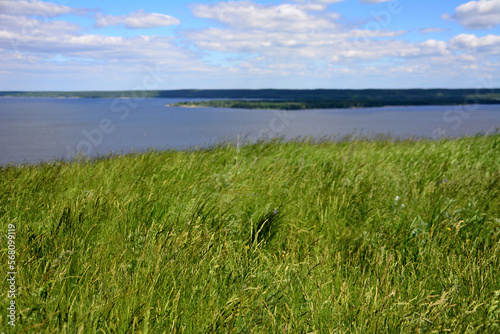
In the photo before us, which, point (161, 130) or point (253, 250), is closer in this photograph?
point (253, 250)

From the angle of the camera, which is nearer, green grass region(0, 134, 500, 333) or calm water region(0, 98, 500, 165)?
green grass region(0, 134, 500, 333)

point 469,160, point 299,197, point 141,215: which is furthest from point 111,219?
point 469,160

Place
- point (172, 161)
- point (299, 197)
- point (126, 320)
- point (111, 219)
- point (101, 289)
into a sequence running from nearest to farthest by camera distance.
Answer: point (126, 320), point (101, 289), point (111, 219), point (299, 197), point (172, 161)

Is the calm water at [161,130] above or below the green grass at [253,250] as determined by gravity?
below

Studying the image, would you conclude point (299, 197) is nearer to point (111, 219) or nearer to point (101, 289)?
point (111, 219)

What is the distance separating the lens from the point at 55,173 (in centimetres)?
539

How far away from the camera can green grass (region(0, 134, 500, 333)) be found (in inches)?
83.0

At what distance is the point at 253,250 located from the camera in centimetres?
297

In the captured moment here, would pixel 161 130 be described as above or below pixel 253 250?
below

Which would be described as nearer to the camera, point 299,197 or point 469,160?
point 299,197

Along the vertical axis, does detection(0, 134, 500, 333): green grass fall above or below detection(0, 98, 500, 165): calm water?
above

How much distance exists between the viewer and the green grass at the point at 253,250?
6.91 feet

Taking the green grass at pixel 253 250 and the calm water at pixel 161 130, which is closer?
the green grass at pixel 253 250

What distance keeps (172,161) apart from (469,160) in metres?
5.13
